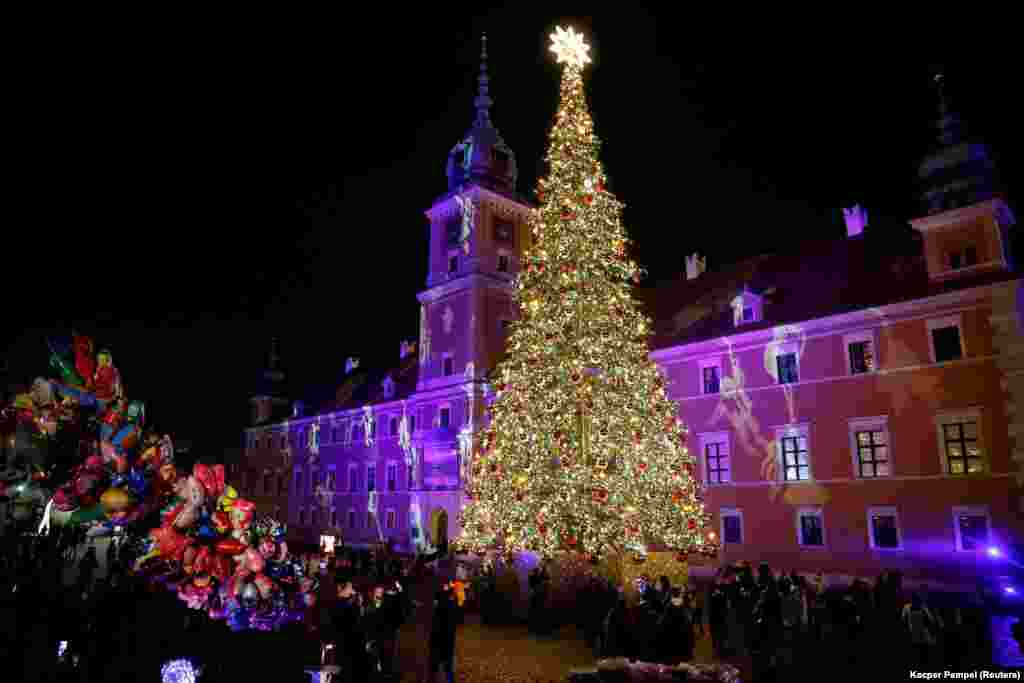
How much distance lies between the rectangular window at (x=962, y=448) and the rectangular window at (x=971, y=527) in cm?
128

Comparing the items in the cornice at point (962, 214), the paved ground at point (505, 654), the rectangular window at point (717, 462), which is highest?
the cornice at point (962, 214)

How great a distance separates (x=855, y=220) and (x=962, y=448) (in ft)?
→ 40.6

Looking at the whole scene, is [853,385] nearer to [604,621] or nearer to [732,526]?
[732,526]

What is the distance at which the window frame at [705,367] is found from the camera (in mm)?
29578

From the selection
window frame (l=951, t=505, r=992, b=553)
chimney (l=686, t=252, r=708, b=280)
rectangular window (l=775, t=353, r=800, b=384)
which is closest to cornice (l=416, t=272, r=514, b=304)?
chimney (l=686, t=252, r=708, b=280)

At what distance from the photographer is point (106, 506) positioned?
10555mm

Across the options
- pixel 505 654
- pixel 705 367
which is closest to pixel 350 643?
pixel 505 654

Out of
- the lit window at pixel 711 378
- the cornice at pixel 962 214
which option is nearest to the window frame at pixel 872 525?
the lit window at pixel 711 378

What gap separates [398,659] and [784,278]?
24.6 m

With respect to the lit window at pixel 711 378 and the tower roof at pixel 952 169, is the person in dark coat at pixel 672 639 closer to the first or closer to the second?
the lit window at pixel 711 378

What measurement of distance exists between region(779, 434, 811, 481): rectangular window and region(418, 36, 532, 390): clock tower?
692 inches

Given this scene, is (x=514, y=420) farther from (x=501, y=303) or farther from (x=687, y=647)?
(x=501, y=303)

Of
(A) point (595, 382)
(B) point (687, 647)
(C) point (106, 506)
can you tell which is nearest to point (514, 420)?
(A) point (595, 382)

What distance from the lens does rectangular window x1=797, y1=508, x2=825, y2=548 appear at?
25.3 metres
